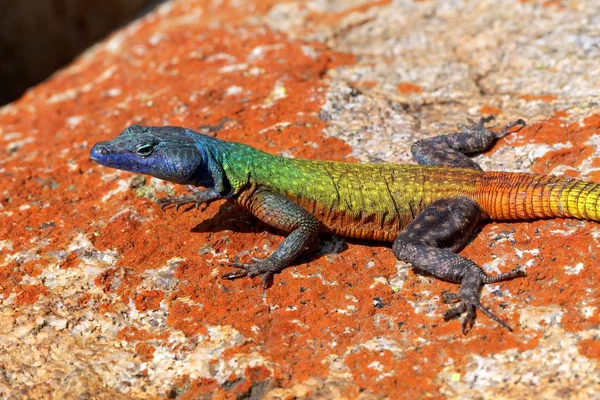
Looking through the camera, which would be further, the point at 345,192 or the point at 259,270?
the point at 345,192

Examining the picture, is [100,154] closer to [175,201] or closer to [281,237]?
[175,201]

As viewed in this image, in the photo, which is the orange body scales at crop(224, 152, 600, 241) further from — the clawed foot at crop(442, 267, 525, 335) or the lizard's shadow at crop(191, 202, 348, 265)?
the clawed foot at crop(442, 267, 525, 335)

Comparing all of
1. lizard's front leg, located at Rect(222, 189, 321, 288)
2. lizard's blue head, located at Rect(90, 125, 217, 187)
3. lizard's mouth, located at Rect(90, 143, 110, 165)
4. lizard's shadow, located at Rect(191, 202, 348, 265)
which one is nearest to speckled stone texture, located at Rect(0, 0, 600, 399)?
lizard's shadow, located at Rect(191, 202, 348, 265)

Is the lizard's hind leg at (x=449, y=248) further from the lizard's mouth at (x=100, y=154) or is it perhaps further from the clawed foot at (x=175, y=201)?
the lizard's mouth at (x=100, y=154)

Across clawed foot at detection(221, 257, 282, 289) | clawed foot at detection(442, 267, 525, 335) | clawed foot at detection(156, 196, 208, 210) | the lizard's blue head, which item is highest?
the lizard's blue head

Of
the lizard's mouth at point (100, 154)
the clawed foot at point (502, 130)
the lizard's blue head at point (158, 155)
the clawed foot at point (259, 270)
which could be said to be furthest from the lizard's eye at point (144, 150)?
the clawed foot at point (502, 130)

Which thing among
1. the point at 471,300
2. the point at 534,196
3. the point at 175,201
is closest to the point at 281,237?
the point at 175,201
